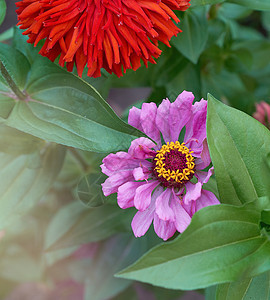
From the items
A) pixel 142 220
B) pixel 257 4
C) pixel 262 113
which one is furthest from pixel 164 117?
pixel 262 113

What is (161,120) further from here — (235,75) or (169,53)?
(235,75)

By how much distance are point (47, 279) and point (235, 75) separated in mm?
702

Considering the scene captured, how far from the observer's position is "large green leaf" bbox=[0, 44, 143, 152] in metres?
0.51

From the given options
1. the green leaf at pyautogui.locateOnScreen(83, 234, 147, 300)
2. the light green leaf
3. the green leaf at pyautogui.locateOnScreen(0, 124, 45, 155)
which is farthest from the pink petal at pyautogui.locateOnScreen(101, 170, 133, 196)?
the light green leaf

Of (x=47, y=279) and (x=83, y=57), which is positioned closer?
(x=83, y=57)

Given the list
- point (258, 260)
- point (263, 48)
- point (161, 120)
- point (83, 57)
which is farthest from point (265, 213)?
point (263, 48)

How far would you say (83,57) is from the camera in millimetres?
490

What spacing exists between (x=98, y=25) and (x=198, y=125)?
0.50 feet

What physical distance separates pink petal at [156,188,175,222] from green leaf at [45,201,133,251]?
340 millimetres

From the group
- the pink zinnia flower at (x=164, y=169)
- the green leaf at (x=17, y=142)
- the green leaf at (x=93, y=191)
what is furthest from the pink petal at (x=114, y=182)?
the green leaf at (x=17, y=142)

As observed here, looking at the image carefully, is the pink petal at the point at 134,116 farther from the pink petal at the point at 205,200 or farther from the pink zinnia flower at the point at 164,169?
the pink petal at the point at 205,200

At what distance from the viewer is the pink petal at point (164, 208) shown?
44 centimetres

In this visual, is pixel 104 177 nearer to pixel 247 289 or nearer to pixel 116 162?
pixel 116 162

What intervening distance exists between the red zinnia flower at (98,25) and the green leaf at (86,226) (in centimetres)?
40
